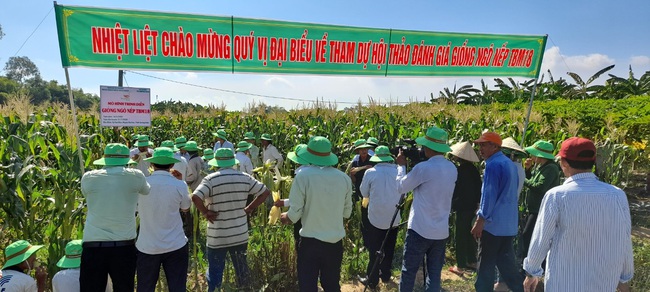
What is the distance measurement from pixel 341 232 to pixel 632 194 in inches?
411

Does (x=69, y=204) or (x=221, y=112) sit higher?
(x=221, y=112)

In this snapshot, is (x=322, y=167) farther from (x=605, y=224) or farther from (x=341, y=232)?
(x=605, y=224)

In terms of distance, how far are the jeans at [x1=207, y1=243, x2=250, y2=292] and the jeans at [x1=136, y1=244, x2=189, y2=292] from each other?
15.2 inches

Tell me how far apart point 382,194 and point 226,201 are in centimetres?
180

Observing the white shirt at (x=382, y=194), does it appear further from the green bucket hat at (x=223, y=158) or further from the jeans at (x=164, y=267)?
the jeans at (x=164, y=267)

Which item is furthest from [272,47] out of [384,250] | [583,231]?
[583,231]

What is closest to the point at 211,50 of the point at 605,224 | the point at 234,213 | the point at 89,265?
the point at 234,213

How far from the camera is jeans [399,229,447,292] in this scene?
3793mm

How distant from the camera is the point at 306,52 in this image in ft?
16.9

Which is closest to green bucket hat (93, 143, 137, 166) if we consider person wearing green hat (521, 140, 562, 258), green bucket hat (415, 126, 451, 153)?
green bucket hat (415, 126, 451, 153)

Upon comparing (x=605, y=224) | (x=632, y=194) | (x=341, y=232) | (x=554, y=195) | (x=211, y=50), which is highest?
(x=211, y=50)

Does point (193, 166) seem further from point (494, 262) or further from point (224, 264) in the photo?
point (494, 262)

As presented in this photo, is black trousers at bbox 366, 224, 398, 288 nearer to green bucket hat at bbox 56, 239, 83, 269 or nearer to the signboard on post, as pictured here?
green bucket hat at bbox 56, 239, 83, 269

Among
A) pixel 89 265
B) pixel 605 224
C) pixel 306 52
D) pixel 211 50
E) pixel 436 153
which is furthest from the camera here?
pixel 306 52
